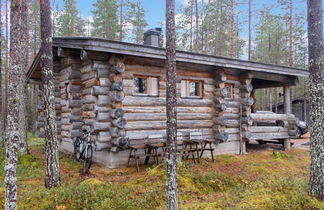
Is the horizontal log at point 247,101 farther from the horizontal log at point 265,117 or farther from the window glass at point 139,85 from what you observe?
the window glass at point 139,85

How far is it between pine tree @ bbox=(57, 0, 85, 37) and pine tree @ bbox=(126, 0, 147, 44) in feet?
18.3

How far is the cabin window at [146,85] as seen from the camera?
909cm

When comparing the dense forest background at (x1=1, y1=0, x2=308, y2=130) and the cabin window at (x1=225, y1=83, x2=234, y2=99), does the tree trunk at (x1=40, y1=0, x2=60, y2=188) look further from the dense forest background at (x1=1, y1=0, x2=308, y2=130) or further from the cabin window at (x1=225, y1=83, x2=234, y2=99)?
the dense forest background at (x1=1, y1=0, x2=308, y2=130)

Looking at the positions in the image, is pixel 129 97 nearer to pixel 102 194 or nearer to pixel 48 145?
pixel 48 145

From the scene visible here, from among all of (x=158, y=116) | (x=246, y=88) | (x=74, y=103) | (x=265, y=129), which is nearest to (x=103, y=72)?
(x=74, y=103)

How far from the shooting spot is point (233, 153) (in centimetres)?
1161

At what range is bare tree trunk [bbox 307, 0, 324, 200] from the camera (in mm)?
5379

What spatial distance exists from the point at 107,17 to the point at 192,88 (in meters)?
16.3

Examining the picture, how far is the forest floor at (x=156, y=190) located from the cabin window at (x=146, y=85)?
2.87 meters

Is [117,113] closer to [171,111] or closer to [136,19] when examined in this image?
[171,111]

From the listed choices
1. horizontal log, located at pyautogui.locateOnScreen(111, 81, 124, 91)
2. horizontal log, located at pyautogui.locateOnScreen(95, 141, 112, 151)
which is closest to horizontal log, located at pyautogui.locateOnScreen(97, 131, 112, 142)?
horizontal log, located at pyautogui.locateOnScreen(95, 141, 112, 151)

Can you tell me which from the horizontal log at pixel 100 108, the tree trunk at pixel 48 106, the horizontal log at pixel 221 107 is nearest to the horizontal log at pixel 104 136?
the horizontal log at pixel 100 108

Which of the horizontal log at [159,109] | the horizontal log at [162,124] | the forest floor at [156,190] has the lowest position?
the forest floor at [156,190]

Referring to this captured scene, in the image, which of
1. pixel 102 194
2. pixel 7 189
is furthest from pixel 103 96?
pixel 7 189
